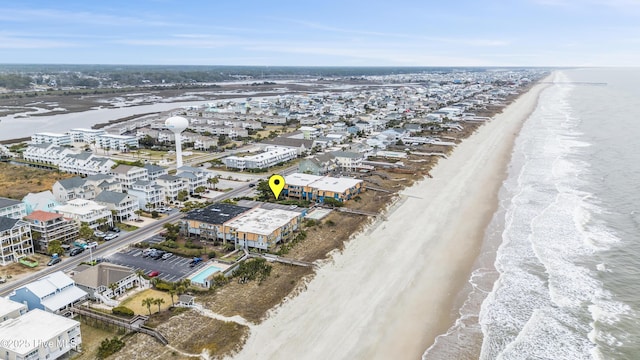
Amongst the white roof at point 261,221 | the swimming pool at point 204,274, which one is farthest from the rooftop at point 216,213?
the swimming pool at point 204,274

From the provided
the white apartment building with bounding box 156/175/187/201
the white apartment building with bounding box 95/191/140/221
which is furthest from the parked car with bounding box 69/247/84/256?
the white apartment building with bounding box 156/175/187/201

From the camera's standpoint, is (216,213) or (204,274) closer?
(204,274)

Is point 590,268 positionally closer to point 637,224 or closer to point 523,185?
point 637,224

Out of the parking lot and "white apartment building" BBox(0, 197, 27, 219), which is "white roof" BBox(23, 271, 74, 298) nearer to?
the parking lot

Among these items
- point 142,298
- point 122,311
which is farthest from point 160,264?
point 122,311

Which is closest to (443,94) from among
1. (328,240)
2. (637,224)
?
(637,224)

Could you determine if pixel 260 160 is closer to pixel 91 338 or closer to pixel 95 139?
pixel 95 139

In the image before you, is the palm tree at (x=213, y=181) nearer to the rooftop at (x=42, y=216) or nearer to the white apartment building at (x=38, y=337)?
the rooftop at (x=42, y=216)
